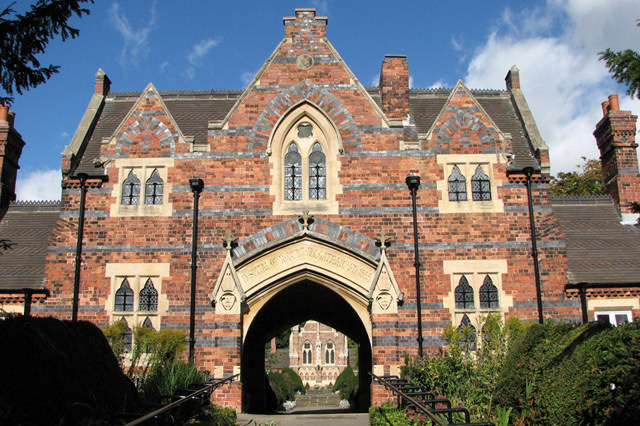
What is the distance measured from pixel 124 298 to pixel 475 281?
9.17 meters

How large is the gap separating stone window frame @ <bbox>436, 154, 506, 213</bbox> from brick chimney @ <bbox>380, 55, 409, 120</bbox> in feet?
6.61

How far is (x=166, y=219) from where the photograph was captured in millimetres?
16047

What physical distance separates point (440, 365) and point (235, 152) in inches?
307

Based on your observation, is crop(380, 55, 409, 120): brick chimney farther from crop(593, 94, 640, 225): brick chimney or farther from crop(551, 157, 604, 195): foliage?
crop(551, 157, 604, 195): foliage

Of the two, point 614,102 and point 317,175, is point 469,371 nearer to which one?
point 317,175

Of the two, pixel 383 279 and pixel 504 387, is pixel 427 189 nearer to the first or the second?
pixel 383 279

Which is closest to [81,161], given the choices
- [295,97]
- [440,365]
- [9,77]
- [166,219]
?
[166,219]

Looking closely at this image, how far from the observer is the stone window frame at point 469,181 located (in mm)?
16188

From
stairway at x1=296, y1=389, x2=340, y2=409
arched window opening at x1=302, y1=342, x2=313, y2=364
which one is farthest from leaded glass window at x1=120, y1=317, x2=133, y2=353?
arched window opening at x1=302, y1=342, x2=313, y2=364

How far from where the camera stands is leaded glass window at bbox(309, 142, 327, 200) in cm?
1641

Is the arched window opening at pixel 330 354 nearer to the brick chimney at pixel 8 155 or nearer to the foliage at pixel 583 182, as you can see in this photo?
the foliage at pixel 583 182

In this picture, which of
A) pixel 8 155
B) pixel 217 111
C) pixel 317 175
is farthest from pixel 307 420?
pixel 8 155

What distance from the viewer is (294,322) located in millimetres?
21219

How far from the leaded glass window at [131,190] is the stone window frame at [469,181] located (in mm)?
8153
